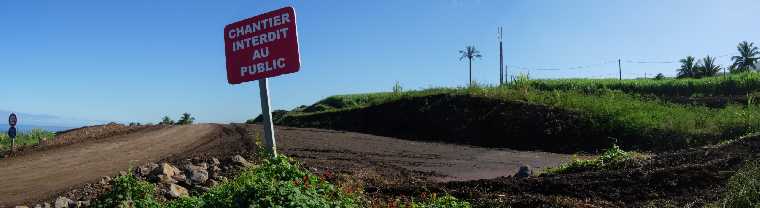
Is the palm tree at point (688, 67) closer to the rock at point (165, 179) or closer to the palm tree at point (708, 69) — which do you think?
the palm tree at point (708, 69)

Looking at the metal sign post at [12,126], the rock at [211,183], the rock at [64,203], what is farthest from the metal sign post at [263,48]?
the metal sign post at [12,126]

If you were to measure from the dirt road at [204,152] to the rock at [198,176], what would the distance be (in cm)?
186

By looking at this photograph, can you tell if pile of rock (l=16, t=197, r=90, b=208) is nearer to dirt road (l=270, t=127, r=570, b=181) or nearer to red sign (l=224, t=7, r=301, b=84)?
red sign (l=224, t=7, r=301, b=84)

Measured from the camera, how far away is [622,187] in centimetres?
714

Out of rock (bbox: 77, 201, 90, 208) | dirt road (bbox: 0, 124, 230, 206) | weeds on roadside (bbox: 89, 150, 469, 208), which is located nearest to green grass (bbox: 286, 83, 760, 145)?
dirt road (bbox: 0, 124, 230, 206)

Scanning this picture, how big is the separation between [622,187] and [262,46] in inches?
165

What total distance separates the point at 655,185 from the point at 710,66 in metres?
66.4

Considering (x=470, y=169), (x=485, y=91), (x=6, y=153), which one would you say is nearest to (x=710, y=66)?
(x=485, y=91)

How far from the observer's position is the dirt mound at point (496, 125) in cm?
1931

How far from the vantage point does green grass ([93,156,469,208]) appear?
16.9 ft

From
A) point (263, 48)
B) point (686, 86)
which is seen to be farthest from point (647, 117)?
point (686, 86)

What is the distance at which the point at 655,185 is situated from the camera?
23.2 feet

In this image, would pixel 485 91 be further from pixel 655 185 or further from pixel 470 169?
pixel 655 185

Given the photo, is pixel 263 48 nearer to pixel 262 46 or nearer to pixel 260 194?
pixel 262 46
